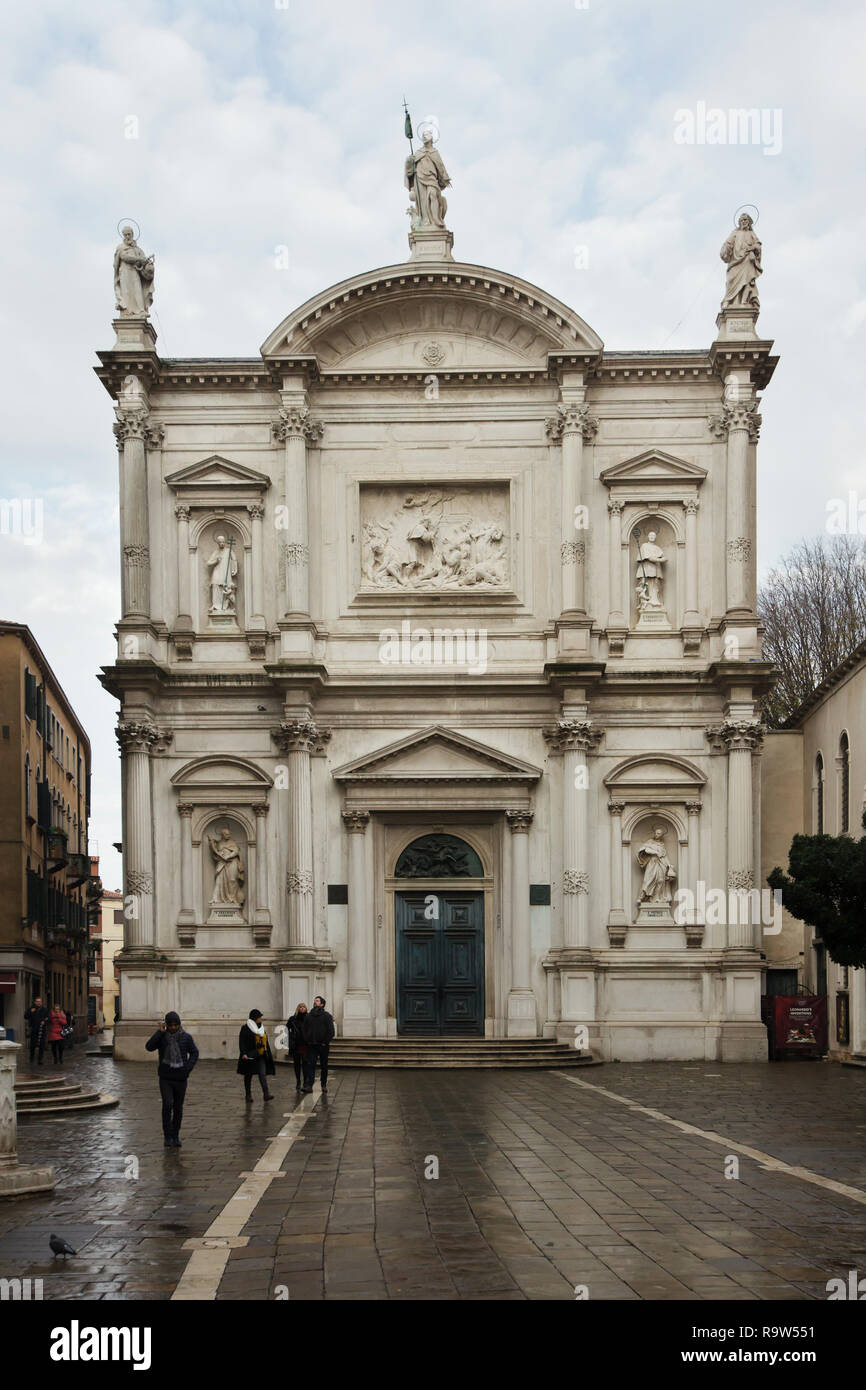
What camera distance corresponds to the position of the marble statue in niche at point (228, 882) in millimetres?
33312

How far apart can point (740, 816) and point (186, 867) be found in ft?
38.6

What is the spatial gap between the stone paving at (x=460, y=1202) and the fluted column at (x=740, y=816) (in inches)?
346

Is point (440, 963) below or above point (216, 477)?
below

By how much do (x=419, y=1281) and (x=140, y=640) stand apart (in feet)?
80.1

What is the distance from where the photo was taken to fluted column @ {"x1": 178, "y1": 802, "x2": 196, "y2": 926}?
109 feet

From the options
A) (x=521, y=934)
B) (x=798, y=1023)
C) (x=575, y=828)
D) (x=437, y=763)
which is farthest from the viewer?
(x=437, y=763)

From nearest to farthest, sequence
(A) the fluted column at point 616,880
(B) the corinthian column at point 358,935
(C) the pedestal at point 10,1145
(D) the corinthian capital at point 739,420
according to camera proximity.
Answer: (C) the pedestal at point 10,1145 → (B) the corinthian column at point 358,935 → (A) the fluted column at point 616,880 → (D) the corinthian capital at point 739,420

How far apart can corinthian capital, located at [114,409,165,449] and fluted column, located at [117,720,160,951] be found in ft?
20.3

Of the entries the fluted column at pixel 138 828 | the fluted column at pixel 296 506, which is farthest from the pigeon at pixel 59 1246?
the fluted column at pixel 296 506

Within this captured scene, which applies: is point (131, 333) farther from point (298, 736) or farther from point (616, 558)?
point (616, 558)

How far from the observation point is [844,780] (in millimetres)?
35594

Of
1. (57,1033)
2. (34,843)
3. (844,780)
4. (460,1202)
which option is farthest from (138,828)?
(34,843)

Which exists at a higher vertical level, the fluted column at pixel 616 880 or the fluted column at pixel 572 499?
the fluted column at pixel 572 499

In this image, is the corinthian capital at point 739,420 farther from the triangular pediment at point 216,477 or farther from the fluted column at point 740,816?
the triangular pediment at point 216,477
